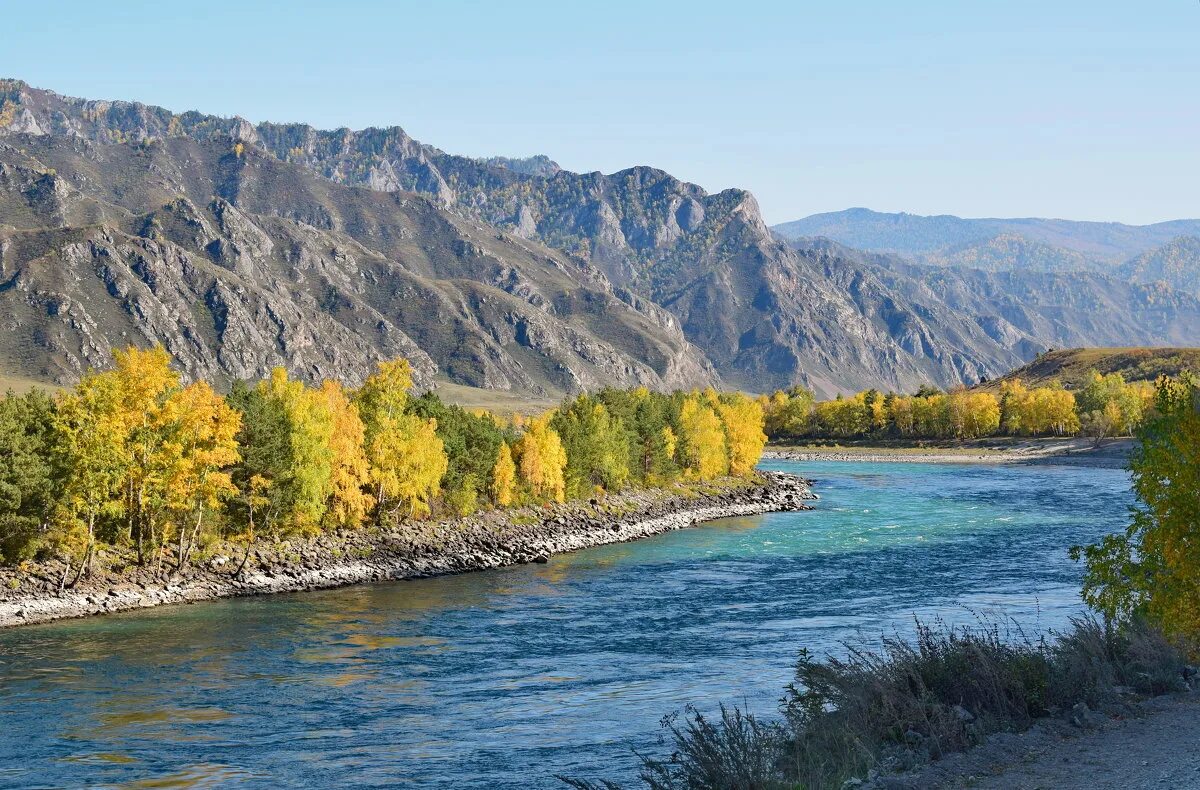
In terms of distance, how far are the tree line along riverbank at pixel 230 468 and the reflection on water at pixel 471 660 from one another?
8.21 metres

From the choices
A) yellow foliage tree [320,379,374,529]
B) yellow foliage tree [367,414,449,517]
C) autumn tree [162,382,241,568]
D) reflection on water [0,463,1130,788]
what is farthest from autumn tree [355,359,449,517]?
autumn tree [162,382,241,568]

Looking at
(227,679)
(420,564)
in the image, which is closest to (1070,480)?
(420,564)

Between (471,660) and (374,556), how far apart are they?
32.5 m

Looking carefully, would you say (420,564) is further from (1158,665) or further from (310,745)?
(1158,665)

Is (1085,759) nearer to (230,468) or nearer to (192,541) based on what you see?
(192,541)

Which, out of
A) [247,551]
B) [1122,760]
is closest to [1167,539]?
[1122,760]

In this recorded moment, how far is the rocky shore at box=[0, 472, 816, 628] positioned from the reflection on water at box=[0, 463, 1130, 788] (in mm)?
2822

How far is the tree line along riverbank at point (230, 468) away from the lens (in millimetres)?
61438

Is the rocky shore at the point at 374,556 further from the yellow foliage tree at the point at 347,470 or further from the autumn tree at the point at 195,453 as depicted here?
the autumn tree at the point at 195,453

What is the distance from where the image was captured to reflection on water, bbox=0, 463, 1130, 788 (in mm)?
30828

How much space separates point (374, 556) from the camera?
76312 mm

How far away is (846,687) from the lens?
24609 mm

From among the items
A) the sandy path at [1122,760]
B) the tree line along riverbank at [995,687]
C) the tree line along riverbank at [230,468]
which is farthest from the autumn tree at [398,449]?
the sandy path at [1122,760]

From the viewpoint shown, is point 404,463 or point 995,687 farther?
point 404,463
